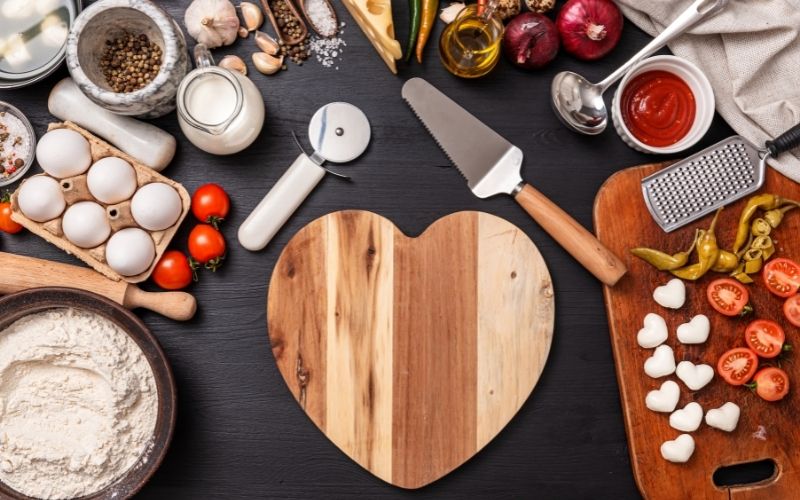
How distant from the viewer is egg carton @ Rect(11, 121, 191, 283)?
3.84 feet

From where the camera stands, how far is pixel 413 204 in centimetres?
127

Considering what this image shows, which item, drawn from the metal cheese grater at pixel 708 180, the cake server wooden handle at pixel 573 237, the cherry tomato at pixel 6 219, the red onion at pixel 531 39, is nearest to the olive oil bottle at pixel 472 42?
the red onion at pixel 531 39

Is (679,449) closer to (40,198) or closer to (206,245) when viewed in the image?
(206,245)

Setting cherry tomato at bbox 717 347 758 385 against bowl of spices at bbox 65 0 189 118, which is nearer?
bowl of spices at bbox 65 0 189 118

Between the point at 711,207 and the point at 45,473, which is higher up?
the point at 711,207

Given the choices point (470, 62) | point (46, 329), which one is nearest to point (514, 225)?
point (470, 62)

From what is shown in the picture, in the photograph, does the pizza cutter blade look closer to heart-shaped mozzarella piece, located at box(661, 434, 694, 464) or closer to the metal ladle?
the metal ladle

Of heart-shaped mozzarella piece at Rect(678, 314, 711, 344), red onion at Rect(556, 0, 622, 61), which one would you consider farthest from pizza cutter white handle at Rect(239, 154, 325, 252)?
heart-shaped mozzarella piece at Rect(678, 314, 711, 344)

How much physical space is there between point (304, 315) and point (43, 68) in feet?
2.06

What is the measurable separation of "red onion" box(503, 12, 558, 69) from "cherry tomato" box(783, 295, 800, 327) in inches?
24.5

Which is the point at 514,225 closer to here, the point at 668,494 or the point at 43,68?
the point at 668,494

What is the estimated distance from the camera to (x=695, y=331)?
1243mm

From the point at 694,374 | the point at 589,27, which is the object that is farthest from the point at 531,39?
the point at 694,374

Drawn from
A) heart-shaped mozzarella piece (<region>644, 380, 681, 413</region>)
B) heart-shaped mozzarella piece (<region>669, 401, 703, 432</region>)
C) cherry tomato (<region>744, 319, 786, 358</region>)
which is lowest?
heart-shaped mozzarella piece (<region>669, 401, 703, 432</region>)
